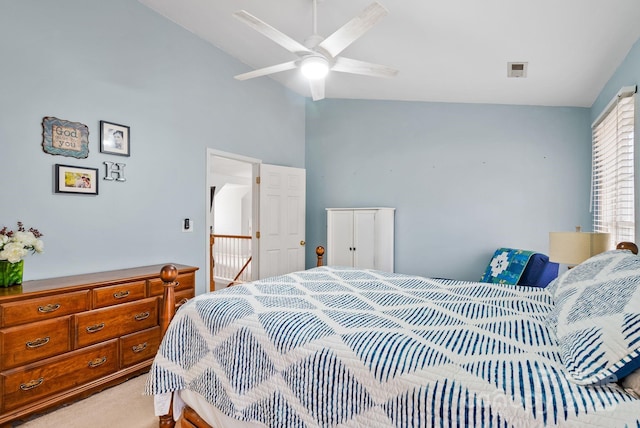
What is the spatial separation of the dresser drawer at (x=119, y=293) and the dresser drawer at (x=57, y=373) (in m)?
0.29

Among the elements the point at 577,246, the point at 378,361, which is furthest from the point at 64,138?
the point at 577,246

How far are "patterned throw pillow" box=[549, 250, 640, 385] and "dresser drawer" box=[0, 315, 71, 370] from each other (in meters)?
2.69

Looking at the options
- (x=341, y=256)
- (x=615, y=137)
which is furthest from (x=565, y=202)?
(x=341, y=256)

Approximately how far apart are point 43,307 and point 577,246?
3.57 meters

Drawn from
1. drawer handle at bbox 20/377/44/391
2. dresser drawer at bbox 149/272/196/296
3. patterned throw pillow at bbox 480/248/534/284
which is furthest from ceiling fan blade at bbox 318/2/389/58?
drawer handle at bbox 20/377/44/391

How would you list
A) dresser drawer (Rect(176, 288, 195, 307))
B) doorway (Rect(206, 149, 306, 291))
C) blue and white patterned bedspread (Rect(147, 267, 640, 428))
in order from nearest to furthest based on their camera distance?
blue and white patterned bedspread (Rect(147, 267, 640, 428)), dresser drawer (Rect(176, 288, 195, 307)), doorway (Rect(206, 149, 306, 291))

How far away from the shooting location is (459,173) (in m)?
4.13

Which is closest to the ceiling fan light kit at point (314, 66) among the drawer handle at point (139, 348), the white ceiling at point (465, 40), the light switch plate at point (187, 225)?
the white ceiling at point (465, 40)

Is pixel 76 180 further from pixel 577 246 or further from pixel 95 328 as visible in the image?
pixel 577 246

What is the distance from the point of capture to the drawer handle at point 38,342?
1.99 meters

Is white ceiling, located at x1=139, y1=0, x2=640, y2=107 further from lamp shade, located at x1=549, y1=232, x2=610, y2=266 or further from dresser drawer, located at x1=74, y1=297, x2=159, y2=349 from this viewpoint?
dresser drawer, located at x1=74, y1=297, x2=159, y2=349

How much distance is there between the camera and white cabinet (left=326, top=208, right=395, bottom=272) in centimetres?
418

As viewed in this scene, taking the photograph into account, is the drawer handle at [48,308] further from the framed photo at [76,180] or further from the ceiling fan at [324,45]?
the ceiling fan at [324,45]

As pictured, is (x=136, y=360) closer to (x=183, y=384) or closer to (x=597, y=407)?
(x=183, y=384)
